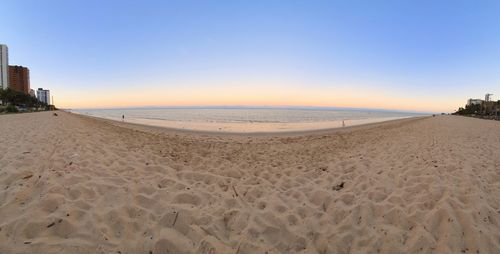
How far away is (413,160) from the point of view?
6.98 meters

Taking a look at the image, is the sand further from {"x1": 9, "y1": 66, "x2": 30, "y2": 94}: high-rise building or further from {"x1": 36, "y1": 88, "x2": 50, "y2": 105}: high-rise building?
{"x1": 36, "y1": 88, "x2": 50, "y2": 105}: high-rise building

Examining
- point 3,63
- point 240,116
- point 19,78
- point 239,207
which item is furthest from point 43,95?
point 239,207

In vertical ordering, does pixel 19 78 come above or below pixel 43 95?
above

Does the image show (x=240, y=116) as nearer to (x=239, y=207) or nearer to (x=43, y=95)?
(x=239, y=207)

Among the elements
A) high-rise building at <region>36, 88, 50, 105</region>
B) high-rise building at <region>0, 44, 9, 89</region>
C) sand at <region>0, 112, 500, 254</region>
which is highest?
high-rise building at <region>0, 44, 9, 89</region>

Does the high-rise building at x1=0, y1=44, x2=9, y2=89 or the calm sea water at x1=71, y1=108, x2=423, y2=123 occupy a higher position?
the high-rise building at x1=0, y1=44, x2=9, y2=89

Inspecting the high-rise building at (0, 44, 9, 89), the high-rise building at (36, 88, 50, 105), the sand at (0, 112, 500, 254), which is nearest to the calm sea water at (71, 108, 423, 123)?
the sand at (0, 112, 500, 254)

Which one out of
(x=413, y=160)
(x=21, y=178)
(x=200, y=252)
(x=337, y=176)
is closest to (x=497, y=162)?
(x=413, y=160)

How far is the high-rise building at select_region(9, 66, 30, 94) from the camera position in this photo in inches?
4641

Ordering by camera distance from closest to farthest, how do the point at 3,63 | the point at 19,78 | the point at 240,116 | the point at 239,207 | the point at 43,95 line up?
the point at 239,207 → the point at 240,116 → the point at 3,63 → the point at 19,78 → the point at 43,95

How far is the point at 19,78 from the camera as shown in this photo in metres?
123

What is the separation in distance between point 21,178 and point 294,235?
4845 mm

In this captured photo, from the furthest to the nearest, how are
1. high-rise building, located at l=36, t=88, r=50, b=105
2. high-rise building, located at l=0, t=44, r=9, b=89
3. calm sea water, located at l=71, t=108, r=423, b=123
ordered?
high-rise building, located at l=36, t=88, r=50, b=105 → high-rise building, located at l=0, t=44, r=9, b=89 → calm sea water, located at l=71, t=108, r=423, b=123

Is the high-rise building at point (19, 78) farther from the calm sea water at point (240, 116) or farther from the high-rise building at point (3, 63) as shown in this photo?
the calm sea water at point (240, 116)
